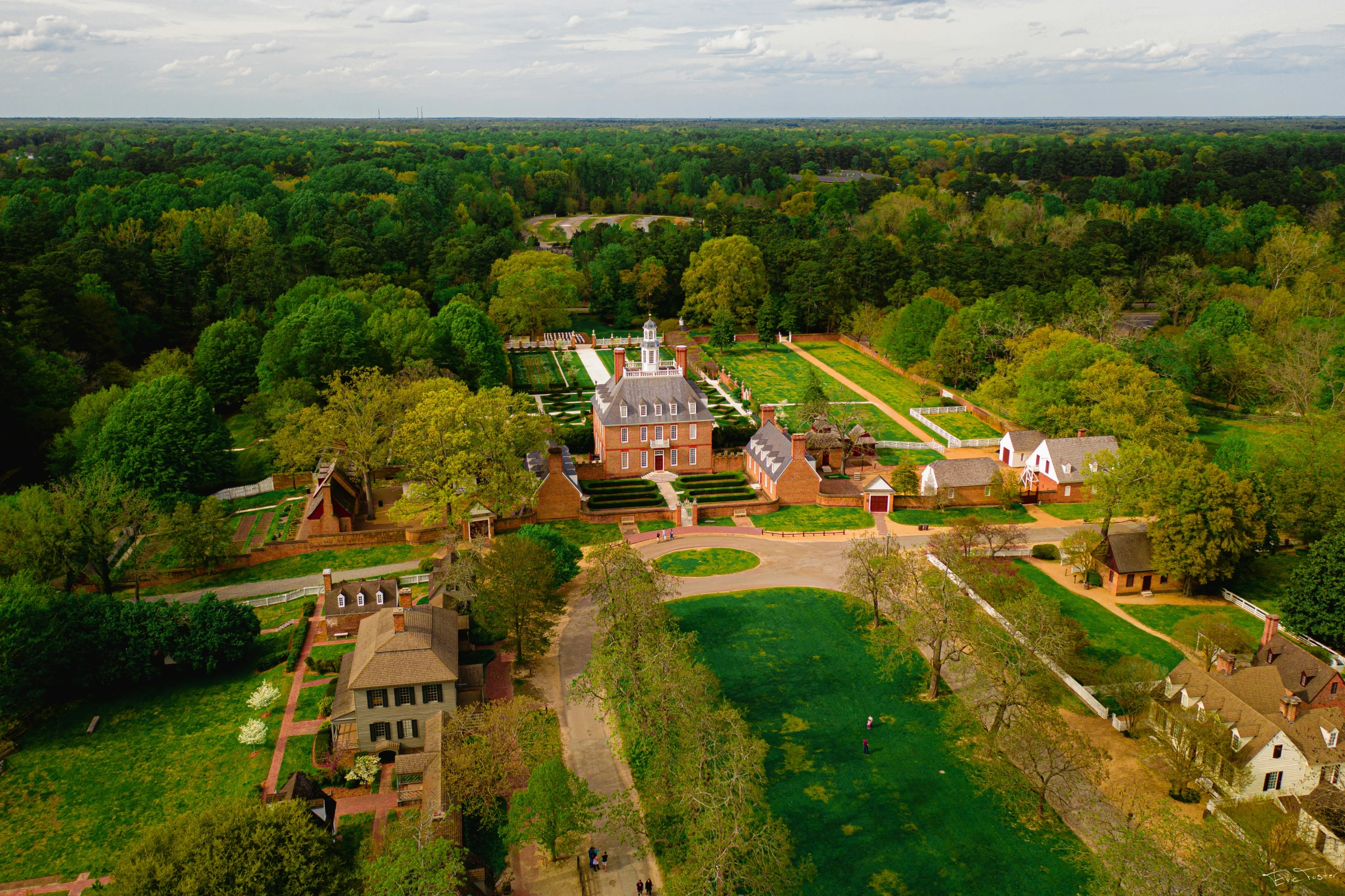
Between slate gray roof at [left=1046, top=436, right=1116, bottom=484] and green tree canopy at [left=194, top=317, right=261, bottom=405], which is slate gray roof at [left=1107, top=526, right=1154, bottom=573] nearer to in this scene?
slate gray roof at [left=1046, top=436, right=1116, bottom=484]

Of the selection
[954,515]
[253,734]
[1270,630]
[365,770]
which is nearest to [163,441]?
[253,734]

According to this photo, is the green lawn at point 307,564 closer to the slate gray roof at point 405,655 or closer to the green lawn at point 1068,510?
the slate gray roof at point 405,655

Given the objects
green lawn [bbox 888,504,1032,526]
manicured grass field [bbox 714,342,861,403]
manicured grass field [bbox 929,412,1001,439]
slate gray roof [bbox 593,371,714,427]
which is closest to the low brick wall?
slate gray roof [bbox 593,371,714,427]

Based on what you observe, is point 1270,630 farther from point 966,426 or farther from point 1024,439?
point 966,426

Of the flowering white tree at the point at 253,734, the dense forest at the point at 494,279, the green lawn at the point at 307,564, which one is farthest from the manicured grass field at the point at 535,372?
the flowering white tree at the point at 253,734

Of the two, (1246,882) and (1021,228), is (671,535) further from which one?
(1021,228)

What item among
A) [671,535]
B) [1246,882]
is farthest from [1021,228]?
[1246,882]
